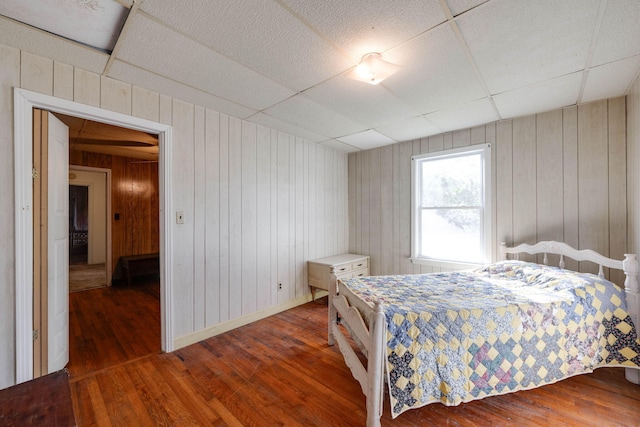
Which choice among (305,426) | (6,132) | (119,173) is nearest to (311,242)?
(305,426)

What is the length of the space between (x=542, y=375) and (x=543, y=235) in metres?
1.60

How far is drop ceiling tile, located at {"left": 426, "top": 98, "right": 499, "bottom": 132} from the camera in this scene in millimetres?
2686

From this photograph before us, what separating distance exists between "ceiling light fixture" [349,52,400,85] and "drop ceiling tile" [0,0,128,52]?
1.44 metres

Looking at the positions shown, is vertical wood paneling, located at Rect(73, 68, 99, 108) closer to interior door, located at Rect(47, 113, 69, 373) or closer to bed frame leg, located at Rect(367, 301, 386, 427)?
interior door, located at Rect(47, 113, 69, 373)

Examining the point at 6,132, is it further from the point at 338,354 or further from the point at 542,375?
the point at 542,375

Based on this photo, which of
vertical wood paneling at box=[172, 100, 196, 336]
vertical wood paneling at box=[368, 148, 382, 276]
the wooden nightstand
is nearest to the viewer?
vertical wood paneling at box=[172, 100, 196, 336]

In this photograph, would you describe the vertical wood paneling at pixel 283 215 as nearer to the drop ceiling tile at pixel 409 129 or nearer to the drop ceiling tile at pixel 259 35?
the drop ceiling tile at pixel 409 129

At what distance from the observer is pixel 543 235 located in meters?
2.83

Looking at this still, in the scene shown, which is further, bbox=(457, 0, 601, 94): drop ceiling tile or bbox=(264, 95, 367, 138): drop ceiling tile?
bbox=(264, 95, 367, 138): drop ceiling tile

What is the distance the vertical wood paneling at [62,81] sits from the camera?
193cm

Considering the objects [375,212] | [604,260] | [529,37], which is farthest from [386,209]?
[529,37]

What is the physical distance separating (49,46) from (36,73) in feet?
0.81

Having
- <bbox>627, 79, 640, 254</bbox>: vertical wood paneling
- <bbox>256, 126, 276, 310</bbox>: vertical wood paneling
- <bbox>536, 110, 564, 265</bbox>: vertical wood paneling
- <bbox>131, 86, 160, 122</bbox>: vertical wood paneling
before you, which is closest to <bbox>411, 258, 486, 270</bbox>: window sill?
<bbox>536, 110, 564, 265</bbox>: vertical wood paneling

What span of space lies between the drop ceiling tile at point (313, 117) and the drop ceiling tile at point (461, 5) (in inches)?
54.1
